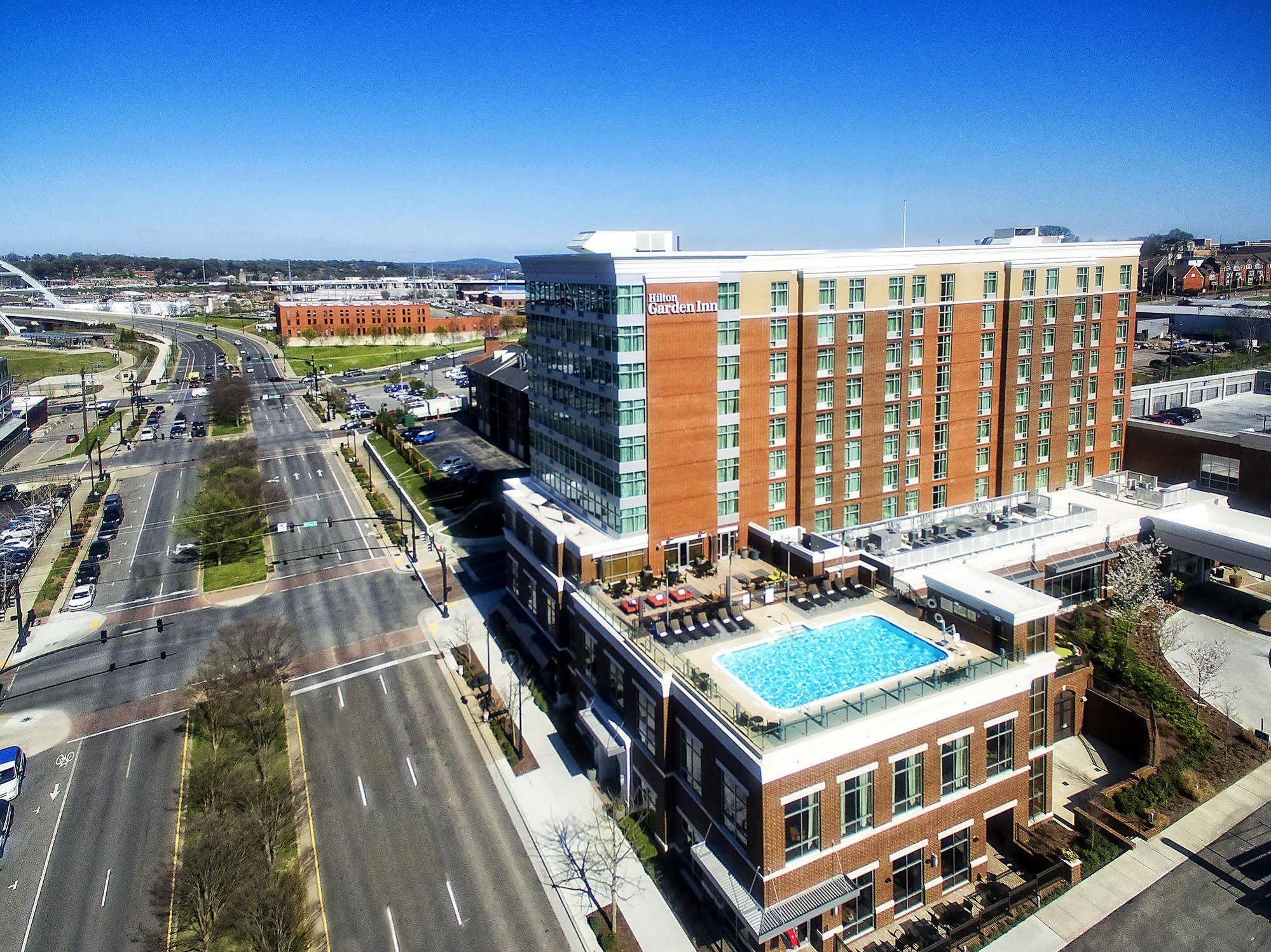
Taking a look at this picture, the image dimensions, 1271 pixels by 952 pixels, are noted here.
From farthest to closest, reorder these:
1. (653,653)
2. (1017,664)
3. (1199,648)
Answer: (1199,648)
(653,653)
(1017,664)

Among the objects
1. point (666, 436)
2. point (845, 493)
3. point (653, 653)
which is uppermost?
point (666, 436)

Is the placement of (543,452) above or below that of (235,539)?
above

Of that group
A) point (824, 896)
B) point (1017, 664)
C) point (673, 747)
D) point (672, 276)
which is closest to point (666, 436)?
point (672, 276)

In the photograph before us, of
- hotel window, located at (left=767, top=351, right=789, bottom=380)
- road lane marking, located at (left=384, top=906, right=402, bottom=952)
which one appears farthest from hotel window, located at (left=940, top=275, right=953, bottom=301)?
road lane marking, located at (left=384, top=906, right=402, bottom=952)

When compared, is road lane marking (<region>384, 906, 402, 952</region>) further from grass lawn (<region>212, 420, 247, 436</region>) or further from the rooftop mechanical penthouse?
grass lawn (<region>212, 420, 247, 436</region>)

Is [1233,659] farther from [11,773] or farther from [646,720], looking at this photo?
[11,773]

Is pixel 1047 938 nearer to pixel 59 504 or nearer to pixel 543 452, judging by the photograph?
pixel 543 452

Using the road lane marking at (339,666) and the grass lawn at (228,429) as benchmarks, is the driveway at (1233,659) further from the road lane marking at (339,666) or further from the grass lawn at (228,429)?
the grass lawn at (228,429)
